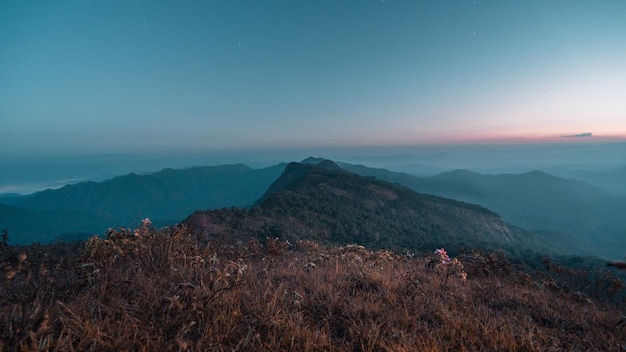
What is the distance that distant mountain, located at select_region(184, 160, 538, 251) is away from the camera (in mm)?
28006

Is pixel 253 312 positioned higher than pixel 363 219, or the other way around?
pixel 253 312

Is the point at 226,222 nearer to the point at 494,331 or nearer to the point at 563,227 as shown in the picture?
the point at 494,331

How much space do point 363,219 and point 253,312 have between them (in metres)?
52.1

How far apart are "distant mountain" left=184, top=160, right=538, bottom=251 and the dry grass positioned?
54.4 feet

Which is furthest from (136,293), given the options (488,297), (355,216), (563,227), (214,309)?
(563,227)

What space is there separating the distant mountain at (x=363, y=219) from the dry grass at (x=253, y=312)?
54.4 feet

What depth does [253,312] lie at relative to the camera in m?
2.50

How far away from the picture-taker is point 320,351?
202 cm

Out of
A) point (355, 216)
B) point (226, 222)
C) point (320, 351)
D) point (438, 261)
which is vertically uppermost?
point (320, 351)

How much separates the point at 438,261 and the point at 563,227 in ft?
688

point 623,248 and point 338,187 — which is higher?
point 338,187

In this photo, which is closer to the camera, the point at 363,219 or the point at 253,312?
the point at 253,312

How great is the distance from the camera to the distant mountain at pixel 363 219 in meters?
28.0

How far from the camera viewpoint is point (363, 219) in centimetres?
5312
